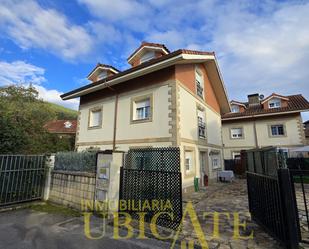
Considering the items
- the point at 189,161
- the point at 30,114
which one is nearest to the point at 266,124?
the point at 189,161

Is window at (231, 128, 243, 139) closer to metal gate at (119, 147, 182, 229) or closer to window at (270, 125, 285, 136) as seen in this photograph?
window at (270, 125, 285, 136)

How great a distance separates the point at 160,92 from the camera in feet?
29.9

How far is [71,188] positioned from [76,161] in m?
0.91

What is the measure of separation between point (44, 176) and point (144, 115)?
16.8 feet

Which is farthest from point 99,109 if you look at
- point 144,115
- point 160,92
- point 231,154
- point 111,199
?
point 231,154

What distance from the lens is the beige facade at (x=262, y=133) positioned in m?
16.8

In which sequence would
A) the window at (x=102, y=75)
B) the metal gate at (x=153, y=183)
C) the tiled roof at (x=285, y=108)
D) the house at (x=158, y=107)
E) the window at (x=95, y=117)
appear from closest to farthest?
the metal gate at (x=153, y=183)
the house at (x=158, y=107)
the window at (x=95, y=117)
the window at (x=102, y=75)
the tiled roof at (x=285, y=108)

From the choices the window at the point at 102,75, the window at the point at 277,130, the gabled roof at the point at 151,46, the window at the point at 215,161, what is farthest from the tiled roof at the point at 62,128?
the window at the point at 277,130

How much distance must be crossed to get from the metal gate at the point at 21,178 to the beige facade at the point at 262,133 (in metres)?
17.7

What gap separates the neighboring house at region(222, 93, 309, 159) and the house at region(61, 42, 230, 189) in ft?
22.5

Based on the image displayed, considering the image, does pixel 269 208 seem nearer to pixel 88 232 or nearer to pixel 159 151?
pixel 159 151

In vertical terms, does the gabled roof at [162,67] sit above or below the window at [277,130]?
above

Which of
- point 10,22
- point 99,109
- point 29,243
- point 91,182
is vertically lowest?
point 29,243

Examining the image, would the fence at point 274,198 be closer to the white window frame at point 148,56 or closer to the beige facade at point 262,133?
the white window frame at point 148,56
